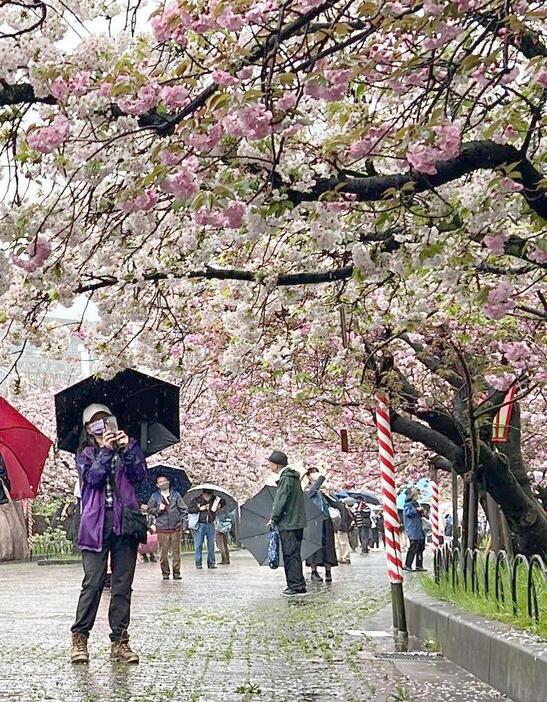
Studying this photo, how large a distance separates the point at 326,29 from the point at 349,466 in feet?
110

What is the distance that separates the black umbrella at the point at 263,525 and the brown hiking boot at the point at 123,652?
39.5 ft

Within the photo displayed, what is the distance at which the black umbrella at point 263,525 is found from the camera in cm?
2175

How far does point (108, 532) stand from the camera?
9.61 metres

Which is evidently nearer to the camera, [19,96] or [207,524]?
[19,96]

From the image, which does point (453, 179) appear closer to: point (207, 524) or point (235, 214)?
point (235, 214)

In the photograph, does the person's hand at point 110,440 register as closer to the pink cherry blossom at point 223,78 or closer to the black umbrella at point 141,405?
the black umbrella at point 141,405

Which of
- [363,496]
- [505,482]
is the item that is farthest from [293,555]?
[363,496]

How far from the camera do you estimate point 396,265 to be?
8.68m

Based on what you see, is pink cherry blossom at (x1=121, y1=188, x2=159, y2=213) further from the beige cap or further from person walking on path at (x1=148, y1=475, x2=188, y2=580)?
person walking on path at (x1=148, y1=475, x2=188, y2=580)

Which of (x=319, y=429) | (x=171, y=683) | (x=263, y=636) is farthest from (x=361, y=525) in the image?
(x=171, y=683)

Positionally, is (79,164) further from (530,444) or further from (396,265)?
(530,444)

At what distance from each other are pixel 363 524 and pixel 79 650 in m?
38.0

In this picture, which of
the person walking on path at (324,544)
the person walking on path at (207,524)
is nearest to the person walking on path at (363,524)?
the person walking on path at (207,524)

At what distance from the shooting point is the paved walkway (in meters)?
8.06
